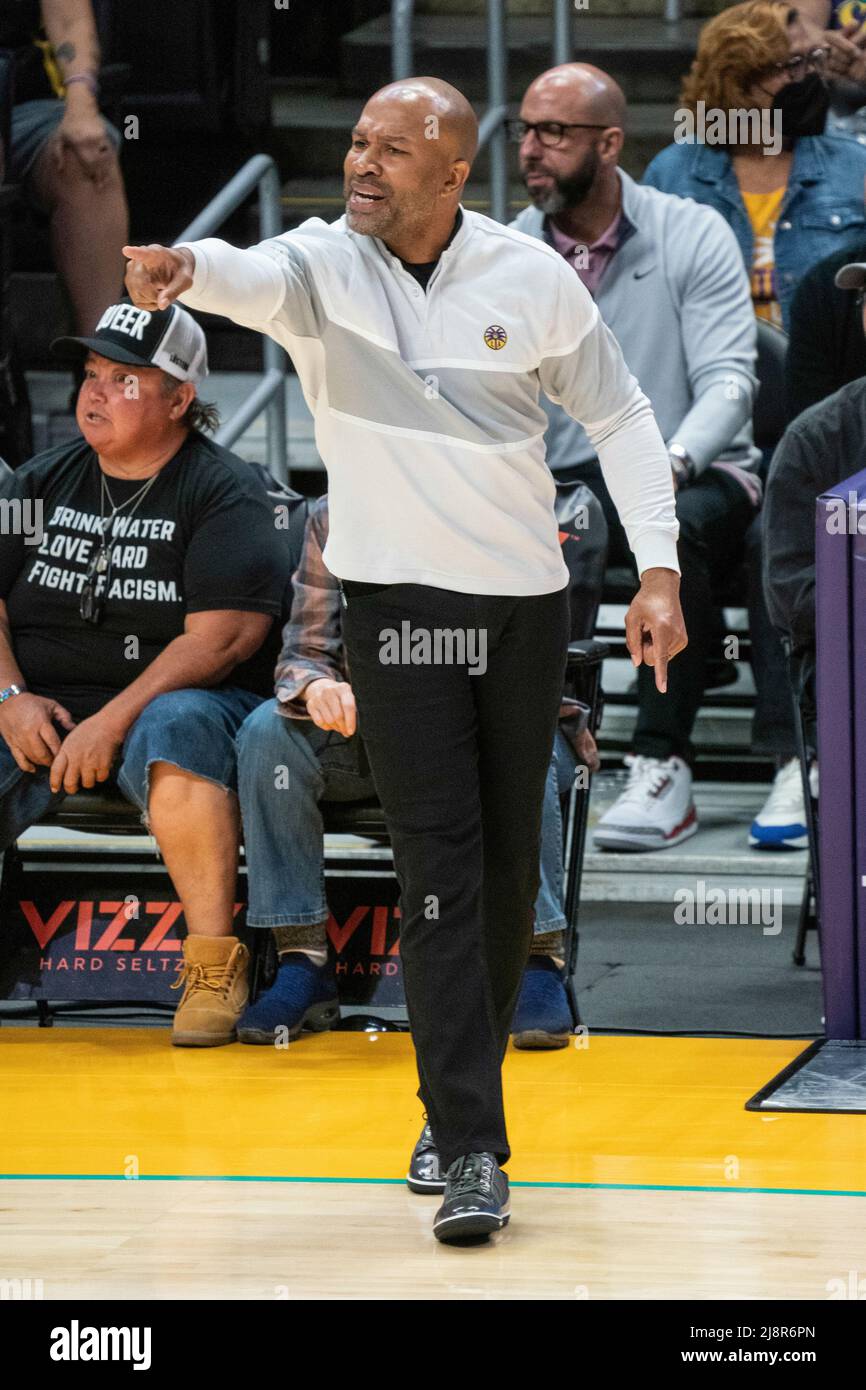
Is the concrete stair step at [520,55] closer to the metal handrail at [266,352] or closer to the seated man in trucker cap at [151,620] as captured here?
the metal handrail at [266,352]

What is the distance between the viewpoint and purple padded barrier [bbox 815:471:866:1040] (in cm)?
399

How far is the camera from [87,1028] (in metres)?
4.46

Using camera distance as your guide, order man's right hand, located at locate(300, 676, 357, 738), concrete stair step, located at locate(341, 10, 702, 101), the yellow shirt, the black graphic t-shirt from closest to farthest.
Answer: man's right hand, located at locate(300, 676, 357, 738) → the black graphic t-shirt → the yellow shirt → concrete stair step, located at locate(341, 10, 702, 101)

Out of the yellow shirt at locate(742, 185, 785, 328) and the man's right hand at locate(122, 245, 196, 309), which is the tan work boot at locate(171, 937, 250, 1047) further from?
the yellow shirt at locate(742, 185, 785, 328)

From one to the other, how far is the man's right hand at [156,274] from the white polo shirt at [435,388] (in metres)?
0.24

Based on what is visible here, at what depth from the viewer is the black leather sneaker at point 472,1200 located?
3051 mm

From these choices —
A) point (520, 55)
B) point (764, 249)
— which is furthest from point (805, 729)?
point (520, 55)

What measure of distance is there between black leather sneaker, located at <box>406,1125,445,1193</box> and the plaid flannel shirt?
1212 mm

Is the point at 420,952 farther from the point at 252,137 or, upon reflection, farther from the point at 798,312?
the point at 252,137

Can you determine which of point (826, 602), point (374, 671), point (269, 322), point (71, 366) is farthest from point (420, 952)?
point (71, 366)

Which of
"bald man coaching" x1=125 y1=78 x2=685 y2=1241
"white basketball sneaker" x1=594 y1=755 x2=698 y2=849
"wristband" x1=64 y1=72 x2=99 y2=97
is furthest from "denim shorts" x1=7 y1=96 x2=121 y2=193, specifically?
"bald man coaching" x1=125 y1=78 x2=685 y2=1241

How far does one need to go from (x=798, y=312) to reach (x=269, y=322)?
2.63 metres

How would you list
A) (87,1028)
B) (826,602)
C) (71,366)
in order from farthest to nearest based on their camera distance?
(71,366) < (87,1028) < (826,602)

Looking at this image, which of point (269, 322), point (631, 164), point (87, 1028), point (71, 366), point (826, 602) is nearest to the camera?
point (269, 322)
